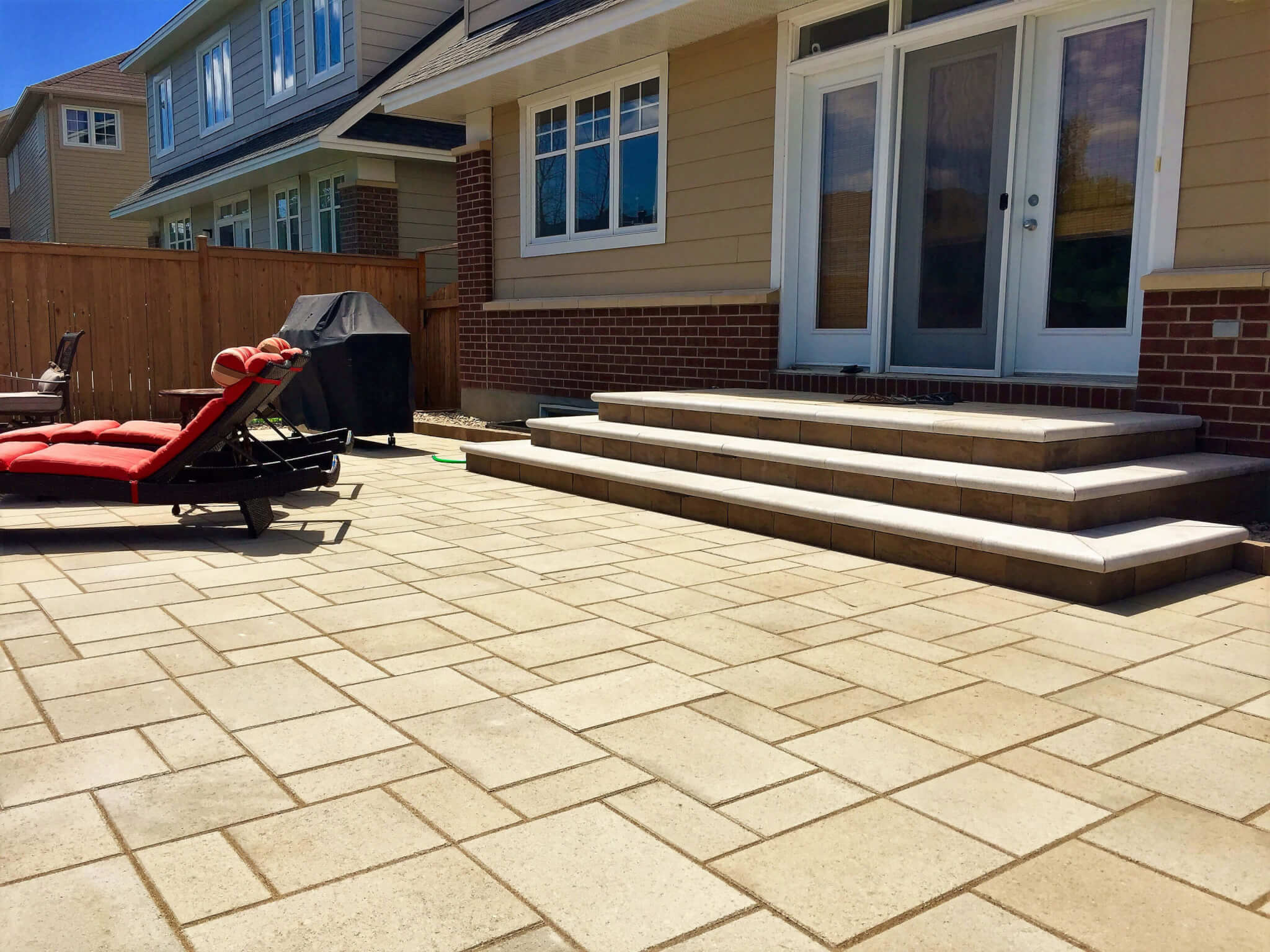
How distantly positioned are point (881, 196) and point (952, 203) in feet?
1.85

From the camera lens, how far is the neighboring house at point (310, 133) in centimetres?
1495

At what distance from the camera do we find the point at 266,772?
8.68 ft

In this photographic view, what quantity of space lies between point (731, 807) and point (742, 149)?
6903 mm

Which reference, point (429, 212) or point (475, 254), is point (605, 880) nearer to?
point (475, 254)

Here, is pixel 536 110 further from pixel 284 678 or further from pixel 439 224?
pixel 284 678

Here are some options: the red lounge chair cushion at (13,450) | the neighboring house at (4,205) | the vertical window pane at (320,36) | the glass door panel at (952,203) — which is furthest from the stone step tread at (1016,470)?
the neighboring house at (4,205)

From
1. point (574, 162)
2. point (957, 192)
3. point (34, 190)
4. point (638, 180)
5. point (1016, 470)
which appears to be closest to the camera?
point (1016, 470)

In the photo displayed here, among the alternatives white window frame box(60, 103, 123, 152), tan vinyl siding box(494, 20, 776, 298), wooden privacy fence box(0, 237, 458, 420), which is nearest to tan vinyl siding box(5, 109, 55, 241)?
white window frame box(60, 103, 123, 152)

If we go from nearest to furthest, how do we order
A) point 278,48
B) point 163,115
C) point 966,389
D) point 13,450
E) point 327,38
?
point 13,450 → point 966,389 → point 327,38 → point 278,48 → point 163,115

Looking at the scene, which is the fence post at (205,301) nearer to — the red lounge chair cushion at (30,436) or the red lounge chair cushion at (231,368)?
the red lounge chair cushion at (30,436)

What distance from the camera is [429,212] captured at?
15789 millimetres

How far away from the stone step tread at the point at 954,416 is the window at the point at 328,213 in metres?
10.3

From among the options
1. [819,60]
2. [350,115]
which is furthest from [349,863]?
[350,115]

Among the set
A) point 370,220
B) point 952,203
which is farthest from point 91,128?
point 952,203
